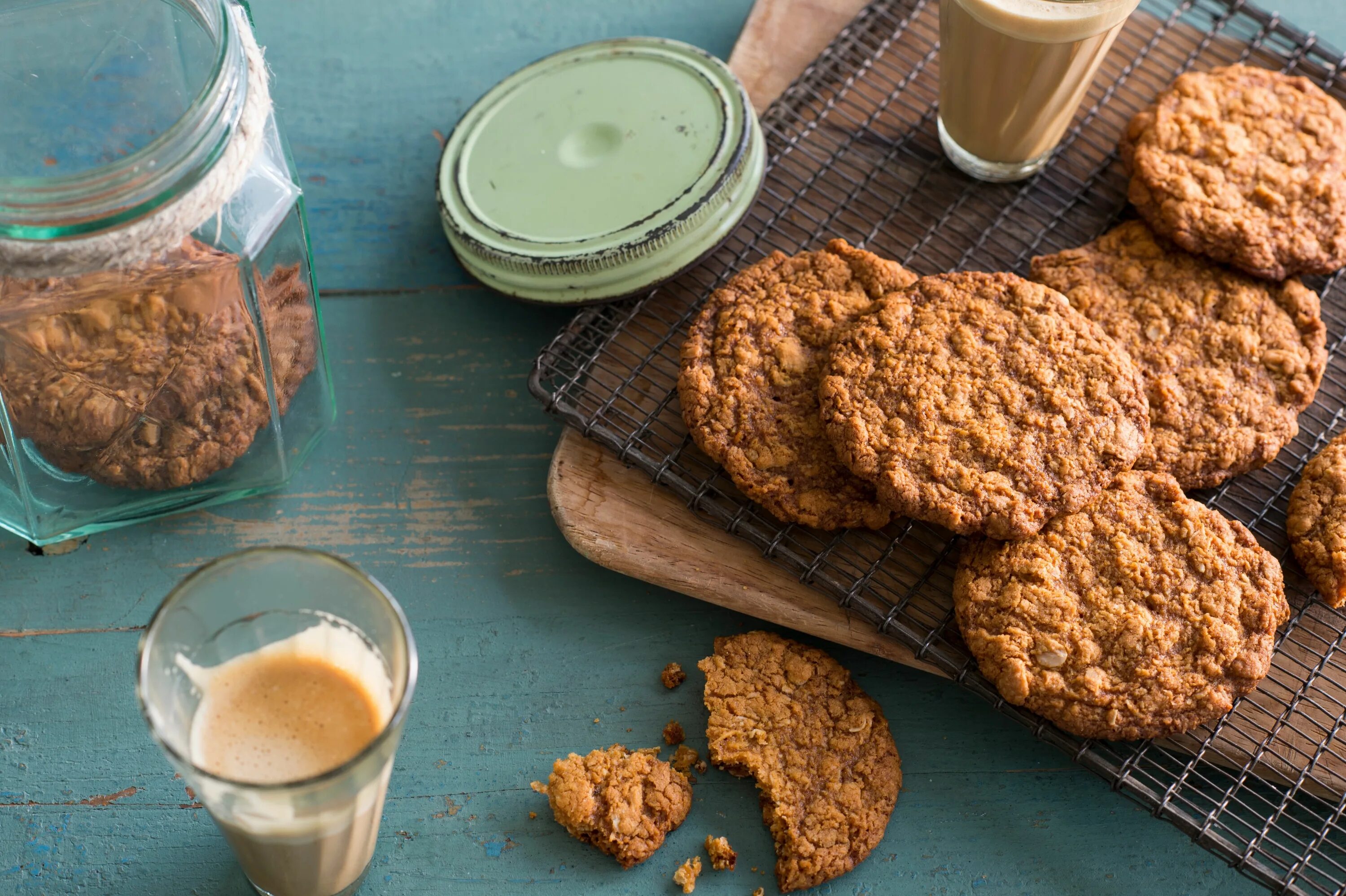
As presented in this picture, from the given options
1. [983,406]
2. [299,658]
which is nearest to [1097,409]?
[983,406]

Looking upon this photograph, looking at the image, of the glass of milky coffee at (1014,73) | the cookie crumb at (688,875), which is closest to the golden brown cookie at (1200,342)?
the glass of milky coffee at (1014,73)

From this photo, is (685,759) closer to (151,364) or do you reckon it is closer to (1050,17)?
(151,364)

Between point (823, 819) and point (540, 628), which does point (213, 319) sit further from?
point (823, 819)

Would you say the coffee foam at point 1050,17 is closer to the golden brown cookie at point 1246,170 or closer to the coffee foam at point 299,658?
the golden brown cookie at point 1246,170

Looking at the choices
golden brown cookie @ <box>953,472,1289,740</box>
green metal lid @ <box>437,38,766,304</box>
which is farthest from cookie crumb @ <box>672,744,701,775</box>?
→ green metal lid @ <box>437,38,766,304</box>

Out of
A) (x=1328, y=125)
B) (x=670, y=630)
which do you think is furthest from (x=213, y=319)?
(x=1328, y=125)

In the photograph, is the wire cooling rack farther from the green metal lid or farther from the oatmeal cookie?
the oatmeal cookie
